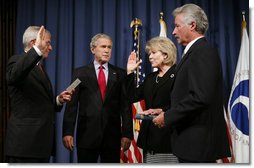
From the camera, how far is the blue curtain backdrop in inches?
98.6

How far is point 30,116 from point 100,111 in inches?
18.8

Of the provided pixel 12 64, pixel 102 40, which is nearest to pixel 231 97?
pixel 102 40

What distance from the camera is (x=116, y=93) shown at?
254cm

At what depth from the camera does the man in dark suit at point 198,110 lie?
184 centimetres

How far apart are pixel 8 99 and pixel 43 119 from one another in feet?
1.13

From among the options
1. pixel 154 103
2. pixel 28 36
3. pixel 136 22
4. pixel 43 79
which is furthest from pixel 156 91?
pixel 28 36

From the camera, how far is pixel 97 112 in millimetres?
2518

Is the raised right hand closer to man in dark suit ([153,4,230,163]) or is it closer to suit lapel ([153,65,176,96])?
suit lapel ([153,65,176,96])

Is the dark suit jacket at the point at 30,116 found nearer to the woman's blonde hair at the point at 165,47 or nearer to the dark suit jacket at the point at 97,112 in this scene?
the dark suit jacket at the point at 97,112

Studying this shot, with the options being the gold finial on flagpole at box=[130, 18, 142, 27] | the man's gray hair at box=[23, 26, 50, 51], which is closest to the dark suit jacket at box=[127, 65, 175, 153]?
the gold finial on flagpole at box=[130, 18, 142, 27]

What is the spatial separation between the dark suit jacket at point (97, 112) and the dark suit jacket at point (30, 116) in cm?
21

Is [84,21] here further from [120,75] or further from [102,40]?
[120,75]

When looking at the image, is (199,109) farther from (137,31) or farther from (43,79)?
(43,79)

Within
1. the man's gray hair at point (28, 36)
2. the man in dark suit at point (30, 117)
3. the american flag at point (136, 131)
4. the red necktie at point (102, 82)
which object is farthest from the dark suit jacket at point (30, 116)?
the american flag at point (136, 131)
